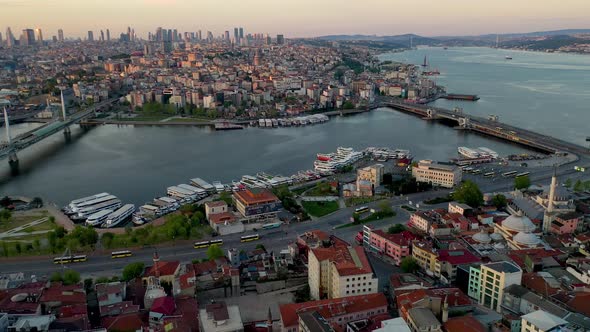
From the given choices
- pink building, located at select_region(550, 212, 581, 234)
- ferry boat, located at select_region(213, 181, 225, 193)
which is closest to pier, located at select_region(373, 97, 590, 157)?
pink building, located at select_region(550, 212, 581, 234)

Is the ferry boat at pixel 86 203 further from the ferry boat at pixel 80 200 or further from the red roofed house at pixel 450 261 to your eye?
the red roofed house at pixel 450 261

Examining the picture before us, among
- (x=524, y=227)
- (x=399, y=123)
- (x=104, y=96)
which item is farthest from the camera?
(x=104, y=96)

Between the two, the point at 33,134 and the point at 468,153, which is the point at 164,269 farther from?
the point at 33,134

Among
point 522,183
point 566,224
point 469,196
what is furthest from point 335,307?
point 522,183

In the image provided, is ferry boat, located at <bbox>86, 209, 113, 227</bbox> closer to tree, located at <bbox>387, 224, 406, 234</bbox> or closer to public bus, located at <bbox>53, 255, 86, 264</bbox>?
public bus, located at <bbox>53, 255, 86, 264</bbox>

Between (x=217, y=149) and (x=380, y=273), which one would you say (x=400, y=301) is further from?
(x=217, y=149)

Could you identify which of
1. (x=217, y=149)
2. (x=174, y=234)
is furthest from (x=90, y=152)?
(x=174, y=234)
